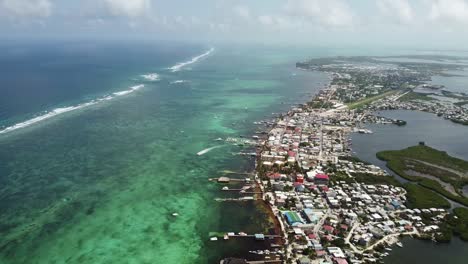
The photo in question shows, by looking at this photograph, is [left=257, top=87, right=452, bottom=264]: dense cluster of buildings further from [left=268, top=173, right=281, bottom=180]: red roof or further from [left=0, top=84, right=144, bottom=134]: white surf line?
[left=0, top=84, right=144, bottom=134]: white surf line

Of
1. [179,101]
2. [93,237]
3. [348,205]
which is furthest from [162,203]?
[179,101]

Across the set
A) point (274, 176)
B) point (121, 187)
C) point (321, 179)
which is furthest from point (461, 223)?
point (121, 187)

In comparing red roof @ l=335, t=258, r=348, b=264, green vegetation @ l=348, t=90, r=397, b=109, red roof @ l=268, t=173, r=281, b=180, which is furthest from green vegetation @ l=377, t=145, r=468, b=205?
green vegetation @ l=348, t=90, r=397, b=109

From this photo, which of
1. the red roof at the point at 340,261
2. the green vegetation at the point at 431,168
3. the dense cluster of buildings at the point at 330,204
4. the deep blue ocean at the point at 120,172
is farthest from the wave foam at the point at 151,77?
the red roof at the point at 340,261

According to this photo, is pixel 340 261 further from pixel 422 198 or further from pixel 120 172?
pixel 120 172

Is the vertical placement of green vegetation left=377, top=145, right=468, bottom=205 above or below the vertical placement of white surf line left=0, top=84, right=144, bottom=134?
below

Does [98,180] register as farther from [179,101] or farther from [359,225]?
[179,101]
